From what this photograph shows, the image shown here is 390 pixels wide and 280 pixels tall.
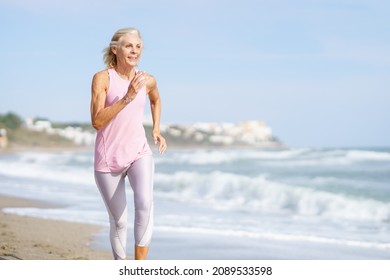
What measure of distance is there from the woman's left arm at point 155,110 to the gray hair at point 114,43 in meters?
0.16

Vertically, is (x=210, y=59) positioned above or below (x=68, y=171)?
above

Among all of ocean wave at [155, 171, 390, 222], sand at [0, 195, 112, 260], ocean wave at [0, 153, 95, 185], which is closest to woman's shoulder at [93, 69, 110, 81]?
sand at [0, 195, 112, 260]

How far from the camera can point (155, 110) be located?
8.22 feet

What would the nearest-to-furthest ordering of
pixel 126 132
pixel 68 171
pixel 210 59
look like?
pixel 126 132 < pixel 210 59 < pixel 68 171

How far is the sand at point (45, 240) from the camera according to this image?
3.38 m

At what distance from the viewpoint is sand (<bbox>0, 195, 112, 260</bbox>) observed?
3.38 m

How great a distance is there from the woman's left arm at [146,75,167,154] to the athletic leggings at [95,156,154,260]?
137 millimetres

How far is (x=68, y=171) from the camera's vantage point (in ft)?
35.6

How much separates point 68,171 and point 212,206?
5.00 m

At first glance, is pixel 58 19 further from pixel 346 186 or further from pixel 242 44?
pixel 346 186

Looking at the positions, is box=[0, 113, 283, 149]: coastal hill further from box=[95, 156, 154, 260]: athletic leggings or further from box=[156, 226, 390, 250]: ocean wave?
box=[95, 156, 154, 260]: athletic leggings
